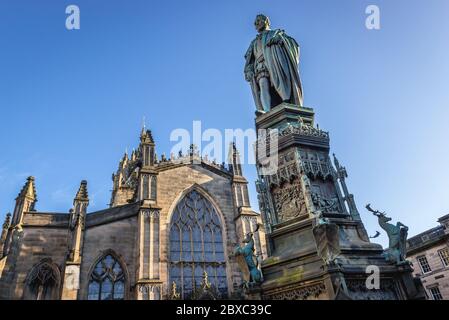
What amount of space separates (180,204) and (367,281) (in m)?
18.2

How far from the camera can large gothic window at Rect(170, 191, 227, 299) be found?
754 inches

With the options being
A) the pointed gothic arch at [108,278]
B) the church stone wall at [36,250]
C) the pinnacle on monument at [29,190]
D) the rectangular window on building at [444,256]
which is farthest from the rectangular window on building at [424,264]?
the pinnacle on monument at [29,190]

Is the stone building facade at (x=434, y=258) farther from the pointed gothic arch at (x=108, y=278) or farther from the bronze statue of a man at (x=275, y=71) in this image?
the bronze statue of a man at (x=275, y=71)

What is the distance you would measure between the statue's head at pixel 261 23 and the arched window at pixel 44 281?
15699 mm

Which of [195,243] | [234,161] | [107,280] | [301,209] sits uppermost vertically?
[234,161]

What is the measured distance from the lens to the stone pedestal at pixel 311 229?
13.1ft

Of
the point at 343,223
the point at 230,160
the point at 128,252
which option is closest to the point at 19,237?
the point at 128,252

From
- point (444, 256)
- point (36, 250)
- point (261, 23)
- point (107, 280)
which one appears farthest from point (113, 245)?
point (444, 256)

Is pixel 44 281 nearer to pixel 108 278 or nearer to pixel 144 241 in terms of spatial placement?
pixel 108 278

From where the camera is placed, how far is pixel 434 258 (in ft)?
81.3

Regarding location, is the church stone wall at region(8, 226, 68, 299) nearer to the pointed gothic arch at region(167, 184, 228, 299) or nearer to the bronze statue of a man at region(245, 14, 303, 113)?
the pointed gothic arch at region(167, 184, 228, 299)

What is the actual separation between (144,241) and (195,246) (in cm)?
347

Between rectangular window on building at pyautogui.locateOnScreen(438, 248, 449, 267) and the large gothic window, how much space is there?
16086mm

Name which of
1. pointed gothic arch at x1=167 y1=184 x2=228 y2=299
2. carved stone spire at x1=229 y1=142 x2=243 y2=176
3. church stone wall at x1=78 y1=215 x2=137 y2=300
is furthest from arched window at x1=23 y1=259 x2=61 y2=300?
carved stone spire at x1=229 y1=142 x2=243 y2=176
